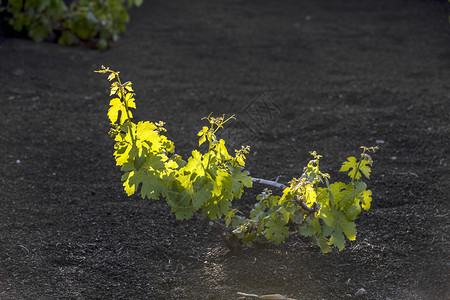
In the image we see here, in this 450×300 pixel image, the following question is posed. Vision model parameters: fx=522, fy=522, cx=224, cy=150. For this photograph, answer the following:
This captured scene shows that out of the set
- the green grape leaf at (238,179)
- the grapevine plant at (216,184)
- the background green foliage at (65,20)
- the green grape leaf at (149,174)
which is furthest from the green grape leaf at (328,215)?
the background green foliage at (65,20)

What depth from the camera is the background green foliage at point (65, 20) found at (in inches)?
192

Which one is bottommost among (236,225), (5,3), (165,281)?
(165,281)

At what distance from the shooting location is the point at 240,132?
3619mm

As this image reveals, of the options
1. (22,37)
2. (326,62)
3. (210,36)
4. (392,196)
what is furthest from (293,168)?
(22,37)

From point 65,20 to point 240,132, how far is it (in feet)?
8.03

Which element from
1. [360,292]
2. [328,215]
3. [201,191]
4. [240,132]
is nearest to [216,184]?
[201,191]

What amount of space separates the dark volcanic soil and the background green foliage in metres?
0.16

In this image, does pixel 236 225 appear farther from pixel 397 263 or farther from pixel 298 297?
Answer: pixel 397 263

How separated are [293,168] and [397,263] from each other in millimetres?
1001

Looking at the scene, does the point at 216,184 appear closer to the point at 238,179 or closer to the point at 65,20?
the point at 238,179

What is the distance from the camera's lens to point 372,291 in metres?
2.13

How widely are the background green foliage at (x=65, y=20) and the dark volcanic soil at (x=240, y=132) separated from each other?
0.52ft

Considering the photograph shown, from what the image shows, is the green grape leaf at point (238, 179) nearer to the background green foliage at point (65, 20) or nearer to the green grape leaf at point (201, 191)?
the green grape leaf at point (201, 191)

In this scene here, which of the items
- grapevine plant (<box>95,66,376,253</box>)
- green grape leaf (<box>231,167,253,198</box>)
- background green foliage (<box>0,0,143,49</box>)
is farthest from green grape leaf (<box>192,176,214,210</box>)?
background green foliage (<box>0,0,143,49</box>)
